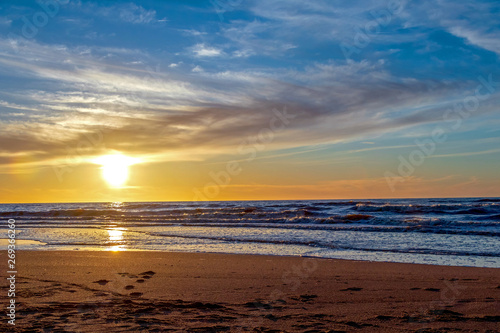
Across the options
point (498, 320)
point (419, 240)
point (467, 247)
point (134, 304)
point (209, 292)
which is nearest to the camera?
point (498, 320)

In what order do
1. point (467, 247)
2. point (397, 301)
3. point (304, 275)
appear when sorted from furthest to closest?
point (467, 247), point (304, 275), point (397, 301)

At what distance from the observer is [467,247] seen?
1412cm

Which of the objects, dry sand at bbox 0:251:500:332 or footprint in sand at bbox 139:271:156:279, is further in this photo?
footprint in sand at bbox 139:271:156:279

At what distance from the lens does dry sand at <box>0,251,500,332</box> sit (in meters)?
5.06

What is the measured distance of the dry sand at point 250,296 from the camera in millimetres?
5059

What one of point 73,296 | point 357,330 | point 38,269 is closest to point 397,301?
point 357,330

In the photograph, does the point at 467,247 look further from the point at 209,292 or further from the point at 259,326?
the point at 259,326

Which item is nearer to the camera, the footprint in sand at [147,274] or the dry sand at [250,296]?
the dry sand at [250,296]

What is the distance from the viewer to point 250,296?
22.2ft

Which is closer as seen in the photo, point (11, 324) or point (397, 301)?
point (11, 324)

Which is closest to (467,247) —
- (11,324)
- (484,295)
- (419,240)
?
(419,240)

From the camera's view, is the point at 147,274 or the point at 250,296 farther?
the point at 147,274

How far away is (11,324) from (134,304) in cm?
169

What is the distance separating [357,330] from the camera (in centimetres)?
491
